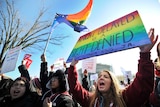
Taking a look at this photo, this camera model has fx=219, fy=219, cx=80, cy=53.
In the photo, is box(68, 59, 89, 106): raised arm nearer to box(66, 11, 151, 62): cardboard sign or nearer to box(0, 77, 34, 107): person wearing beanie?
box(66, 11, 151, 62): cardboard sign

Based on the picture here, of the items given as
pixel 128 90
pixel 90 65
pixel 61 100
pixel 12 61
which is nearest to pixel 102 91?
pixel 128 90

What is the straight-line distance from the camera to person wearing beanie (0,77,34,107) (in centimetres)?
299

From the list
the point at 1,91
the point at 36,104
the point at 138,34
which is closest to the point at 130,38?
the point at 138,34

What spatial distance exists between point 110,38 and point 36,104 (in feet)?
4.69

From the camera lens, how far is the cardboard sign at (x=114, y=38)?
2756 millimetres

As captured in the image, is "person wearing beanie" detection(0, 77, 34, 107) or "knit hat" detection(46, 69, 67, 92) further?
"knit hat" detection(46, 69, 67, 92)

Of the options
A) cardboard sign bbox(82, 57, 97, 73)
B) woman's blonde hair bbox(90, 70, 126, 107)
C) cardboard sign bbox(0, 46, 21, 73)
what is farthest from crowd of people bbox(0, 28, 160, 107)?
cardboard sign bbox(82, 57, 97, 73)

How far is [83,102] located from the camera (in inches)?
121

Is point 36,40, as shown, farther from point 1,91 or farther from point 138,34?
point 138,34

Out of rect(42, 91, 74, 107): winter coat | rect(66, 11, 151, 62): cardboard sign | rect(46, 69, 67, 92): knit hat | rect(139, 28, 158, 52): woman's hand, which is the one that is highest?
rect(66, 11, 151, 62): cardboard sign

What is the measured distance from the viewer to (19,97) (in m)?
3.07

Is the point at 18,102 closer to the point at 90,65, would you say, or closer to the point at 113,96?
the point at 113,96

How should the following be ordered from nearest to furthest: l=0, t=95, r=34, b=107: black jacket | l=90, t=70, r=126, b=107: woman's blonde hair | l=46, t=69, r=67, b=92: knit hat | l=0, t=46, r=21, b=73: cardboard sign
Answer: l=90, t=70, r=126, b=107: woman's blonde hair, l=0, t=95, r=34, b=107: black jacket, l=46, t=69, r=67, b=92: knit hat, l=0, t=46, r=21, b=73: cardboard sign

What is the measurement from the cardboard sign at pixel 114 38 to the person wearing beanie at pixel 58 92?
0.35 metres
